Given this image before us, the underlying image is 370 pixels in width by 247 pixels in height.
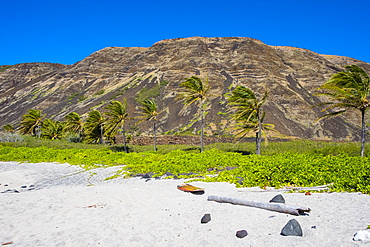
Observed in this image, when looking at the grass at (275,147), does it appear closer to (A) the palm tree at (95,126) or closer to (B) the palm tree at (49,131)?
(A) the palm tree at (95,126)

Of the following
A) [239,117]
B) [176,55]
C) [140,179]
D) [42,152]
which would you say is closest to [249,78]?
[176,55]

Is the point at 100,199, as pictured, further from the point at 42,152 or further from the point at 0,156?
the point at 0,156

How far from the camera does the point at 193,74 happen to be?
247 ft

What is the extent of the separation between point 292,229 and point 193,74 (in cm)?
7280

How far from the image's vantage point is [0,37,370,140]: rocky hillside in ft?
184

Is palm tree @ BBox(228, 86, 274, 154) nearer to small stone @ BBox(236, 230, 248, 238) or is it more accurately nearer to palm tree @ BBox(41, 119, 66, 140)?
small stone @ BBox(236, 230, 248, 238)

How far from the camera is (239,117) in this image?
2009 centimetres

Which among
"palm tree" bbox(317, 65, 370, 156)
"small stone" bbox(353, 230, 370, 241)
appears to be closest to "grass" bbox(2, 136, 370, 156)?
"palm tree" bbox(317, 65, 370, 156)

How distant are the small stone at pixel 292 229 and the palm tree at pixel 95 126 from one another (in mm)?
27934

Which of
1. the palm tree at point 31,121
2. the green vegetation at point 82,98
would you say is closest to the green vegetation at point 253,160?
the palm tree at point 31,121

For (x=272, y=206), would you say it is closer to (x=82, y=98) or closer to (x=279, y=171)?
(x=279, y=171)

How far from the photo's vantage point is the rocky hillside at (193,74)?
184 feet

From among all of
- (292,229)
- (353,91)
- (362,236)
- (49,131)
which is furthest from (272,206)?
(49,131)

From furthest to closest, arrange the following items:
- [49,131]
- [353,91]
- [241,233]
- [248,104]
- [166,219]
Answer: [49,131] < [248,104] < [353,91] < [166,219] < [241,233]
